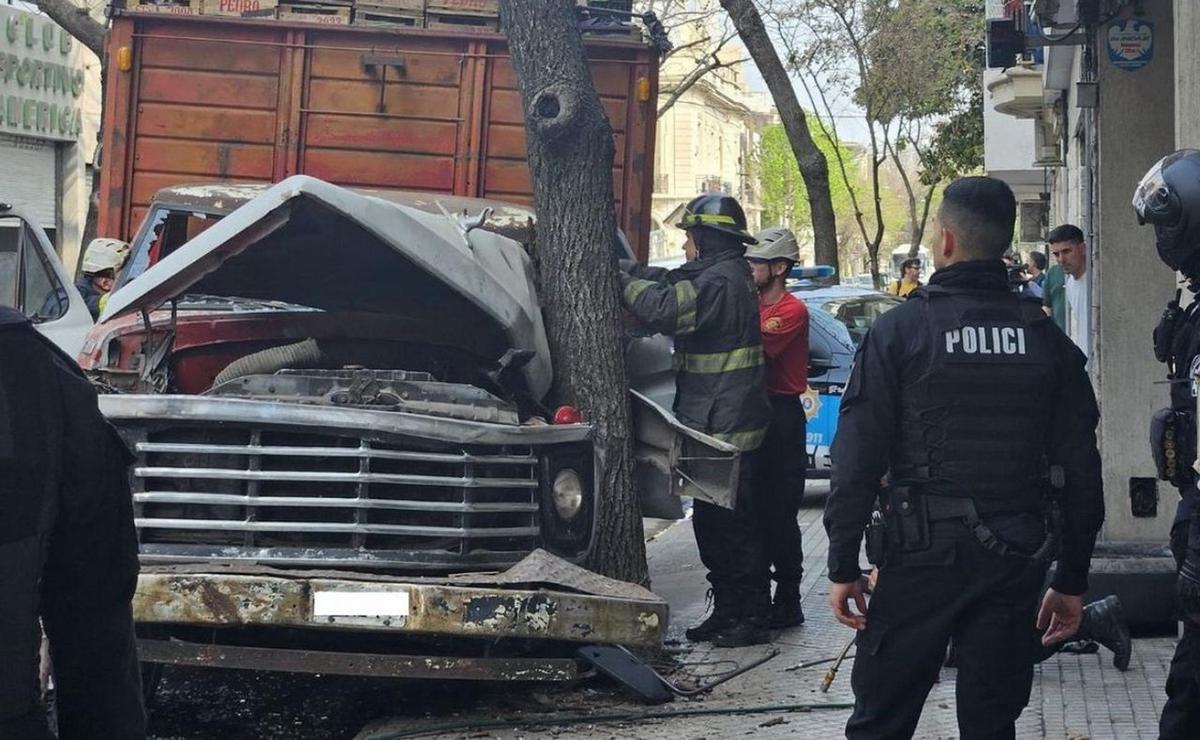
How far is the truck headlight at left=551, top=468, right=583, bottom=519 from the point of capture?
5840 millimetres

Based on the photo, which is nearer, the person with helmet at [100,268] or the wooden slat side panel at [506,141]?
the person with helmet at [100,268]

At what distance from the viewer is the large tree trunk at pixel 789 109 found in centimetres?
1628

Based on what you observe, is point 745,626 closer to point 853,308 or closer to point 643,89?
point 643,89

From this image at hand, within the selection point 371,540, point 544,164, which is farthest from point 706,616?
point 371,540

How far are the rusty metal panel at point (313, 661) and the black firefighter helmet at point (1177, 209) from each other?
7.72ft

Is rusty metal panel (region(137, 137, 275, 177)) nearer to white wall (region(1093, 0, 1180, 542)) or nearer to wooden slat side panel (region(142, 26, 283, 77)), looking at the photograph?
wooden slat side panel (region(142, 26, 283, 77))

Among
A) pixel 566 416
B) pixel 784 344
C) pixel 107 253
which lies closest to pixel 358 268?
pixel 566 416

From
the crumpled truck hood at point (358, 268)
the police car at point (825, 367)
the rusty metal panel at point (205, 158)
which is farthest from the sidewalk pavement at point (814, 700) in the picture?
the police car at point (825, 367)

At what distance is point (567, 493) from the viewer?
5898mm

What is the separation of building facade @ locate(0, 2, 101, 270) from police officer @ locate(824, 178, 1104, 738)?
19.1 metres

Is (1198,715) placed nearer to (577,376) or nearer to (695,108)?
(577,376)

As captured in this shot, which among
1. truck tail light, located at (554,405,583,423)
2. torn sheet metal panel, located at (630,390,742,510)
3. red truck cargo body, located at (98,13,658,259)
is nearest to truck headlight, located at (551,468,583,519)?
truck tail light, located at (554,405,583,423)

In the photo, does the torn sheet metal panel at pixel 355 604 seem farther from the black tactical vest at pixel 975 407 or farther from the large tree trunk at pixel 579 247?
the large tree trunk at pixel 579 247

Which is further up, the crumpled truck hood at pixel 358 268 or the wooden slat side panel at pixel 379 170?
the wooden slat side panel at pixel 379 170
